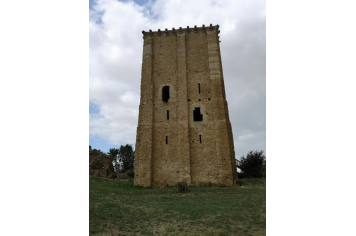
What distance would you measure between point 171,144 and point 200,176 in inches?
132

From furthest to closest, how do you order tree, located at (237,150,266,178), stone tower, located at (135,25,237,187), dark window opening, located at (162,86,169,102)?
tree, located at (237,150,266,178)
dark window opening, located at (162,86,169,102)
stone tower, located at (135,25,237,187)

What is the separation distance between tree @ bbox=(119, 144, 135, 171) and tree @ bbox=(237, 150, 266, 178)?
25377mm

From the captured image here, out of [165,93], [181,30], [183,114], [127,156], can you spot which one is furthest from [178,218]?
[127,156]

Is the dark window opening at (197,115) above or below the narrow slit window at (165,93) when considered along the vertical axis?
below

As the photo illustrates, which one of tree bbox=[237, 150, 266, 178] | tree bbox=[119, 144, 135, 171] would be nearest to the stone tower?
tree bbox=[237, 150, 266, 178]

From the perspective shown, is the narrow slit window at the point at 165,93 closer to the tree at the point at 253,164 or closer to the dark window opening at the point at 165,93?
the dark window opening at the point at 165,93

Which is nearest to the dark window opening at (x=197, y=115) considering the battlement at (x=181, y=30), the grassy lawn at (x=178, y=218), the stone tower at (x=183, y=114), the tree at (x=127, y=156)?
the stone tower at (x=183, y=114)

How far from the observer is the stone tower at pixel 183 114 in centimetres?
1706

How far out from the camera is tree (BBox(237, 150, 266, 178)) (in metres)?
22.6

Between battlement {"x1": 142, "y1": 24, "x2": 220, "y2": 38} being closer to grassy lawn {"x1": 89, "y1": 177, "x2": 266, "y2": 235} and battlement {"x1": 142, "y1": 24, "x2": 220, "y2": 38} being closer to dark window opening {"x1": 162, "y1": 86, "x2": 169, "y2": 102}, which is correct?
dark window opening {"x1": 162, "y1": 86, "x2": 169, "y2": 102}

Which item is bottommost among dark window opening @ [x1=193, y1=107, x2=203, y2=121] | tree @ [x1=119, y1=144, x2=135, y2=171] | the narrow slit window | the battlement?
tree @ [x1=119, y1=144, x2=135, y2=171]

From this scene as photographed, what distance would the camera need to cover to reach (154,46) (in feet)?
68.3

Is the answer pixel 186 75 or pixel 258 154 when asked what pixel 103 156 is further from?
pixel 258 154

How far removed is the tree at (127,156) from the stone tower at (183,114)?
27.3 meters
